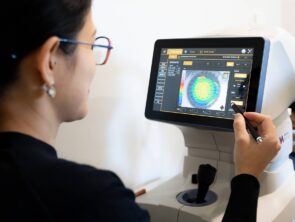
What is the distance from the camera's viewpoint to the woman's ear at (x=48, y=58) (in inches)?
21.0

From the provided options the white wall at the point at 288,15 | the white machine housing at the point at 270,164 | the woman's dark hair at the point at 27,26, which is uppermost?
the white wall at the point at 288,15

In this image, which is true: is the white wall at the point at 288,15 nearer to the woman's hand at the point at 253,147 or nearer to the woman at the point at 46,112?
the woman's hand at the point at 253,147

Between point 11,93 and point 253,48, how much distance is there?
0.56 meters

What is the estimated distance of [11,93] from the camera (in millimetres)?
562

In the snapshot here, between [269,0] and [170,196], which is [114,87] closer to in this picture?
[170,196]

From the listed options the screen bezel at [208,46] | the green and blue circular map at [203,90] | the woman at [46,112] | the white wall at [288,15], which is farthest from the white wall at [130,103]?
the white wall at [288,15]

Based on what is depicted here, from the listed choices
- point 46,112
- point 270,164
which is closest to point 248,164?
point 270,164

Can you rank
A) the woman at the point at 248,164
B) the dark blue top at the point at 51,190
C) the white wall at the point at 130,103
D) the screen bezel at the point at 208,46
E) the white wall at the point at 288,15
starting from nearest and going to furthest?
the dark blue top at the point at 51,190 < the woman at the point at 248,164 < the screen bezel at the point at 208,46 < the white wall at the point at 130,103 < the white wall at the point at 288,15

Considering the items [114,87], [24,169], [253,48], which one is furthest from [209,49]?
[24,169]

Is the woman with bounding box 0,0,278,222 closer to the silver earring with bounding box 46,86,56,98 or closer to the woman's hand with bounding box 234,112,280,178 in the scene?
the silver earring with bounding box 46,86,56,98

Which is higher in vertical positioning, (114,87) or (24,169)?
(114,87)

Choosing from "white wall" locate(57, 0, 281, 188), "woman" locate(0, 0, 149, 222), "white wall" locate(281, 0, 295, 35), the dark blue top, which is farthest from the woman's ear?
"white wall" locate(281, 0, 295, 35)

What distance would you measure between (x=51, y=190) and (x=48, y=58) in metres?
0.20

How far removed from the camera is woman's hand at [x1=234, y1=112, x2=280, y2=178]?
30.6 inches
